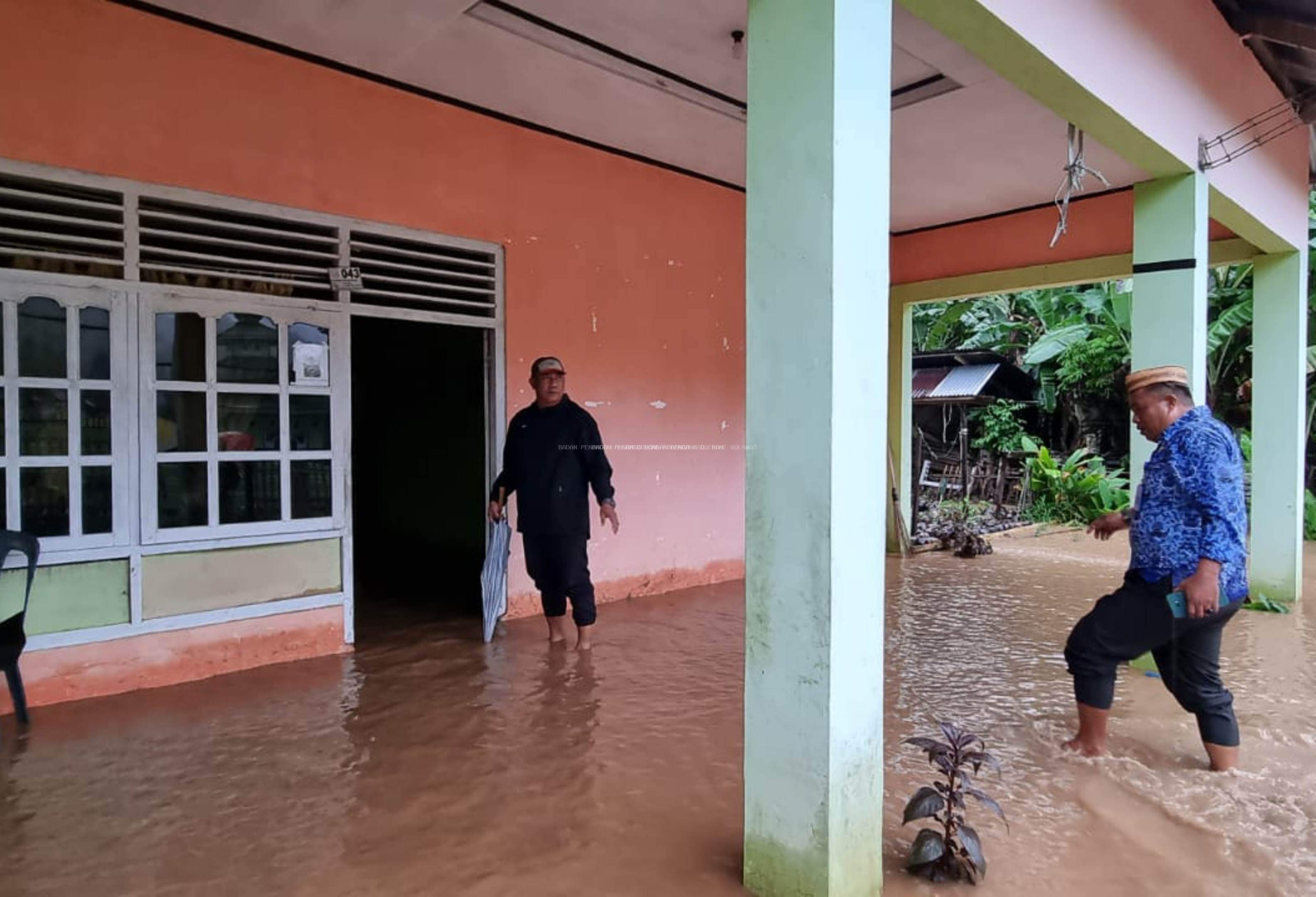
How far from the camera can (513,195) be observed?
16.4ft

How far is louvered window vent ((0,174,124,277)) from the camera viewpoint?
3398 millimetres

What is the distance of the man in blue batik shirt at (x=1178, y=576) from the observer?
8.90ft

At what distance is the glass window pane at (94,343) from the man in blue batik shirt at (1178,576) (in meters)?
4.21

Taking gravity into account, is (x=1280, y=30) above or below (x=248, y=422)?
above

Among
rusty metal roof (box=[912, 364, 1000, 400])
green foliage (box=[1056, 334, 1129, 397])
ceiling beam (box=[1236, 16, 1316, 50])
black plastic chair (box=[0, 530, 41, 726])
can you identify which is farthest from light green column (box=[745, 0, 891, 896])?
green foliage (box=[1056, 334, 1129, 397])

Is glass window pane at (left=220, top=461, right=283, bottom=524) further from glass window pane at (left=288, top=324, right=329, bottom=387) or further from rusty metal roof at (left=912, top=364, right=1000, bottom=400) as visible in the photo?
rusty metal roof at (left=912, top=364, right=1000, bottom=400)

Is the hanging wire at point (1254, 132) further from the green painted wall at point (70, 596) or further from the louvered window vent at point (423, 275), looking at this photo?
the green painted wall at point (70, 596)

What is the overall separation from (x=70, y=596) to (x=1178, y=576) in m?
4.40

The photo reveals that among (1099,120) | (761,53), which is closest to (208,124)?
(761,53)

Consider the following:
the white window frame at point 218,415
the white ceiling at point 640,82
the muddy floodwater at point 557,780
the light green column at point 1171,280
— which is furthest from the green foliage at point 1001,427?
the white window frame at point 218,415

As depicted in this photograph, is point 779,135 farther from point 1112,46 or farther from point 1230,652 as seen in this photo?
point 1230,652

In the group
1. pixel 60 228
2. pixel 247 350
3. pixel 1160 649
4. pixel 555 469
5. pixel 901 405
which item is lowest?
pixel 1160 649

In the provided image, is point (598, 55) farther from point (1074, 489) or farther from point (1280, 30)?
point (1074, 489)

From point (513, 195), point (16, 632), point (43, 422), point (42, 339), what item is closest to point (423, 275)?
point (513, 195)
